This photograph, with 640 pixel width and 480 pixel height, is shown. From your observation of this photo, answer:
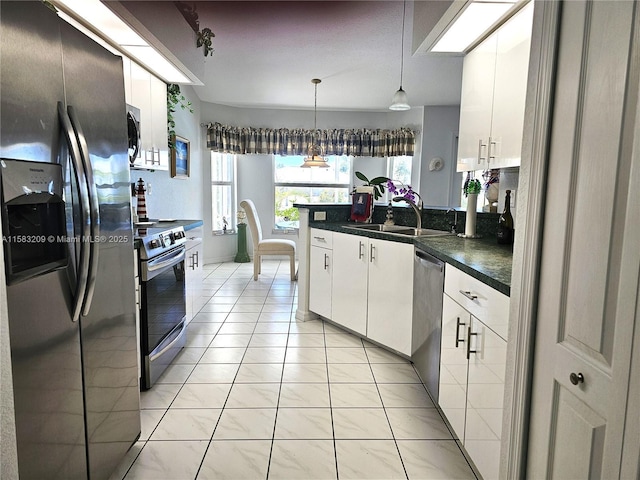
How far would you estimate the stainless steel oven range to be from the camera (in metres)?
2.19

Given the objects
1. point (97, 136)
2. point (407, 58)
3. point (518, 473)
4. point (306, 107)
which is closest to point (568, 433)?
point (518, 473)

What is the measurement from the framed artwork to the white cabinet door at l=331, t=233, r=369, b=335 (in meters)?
2.52

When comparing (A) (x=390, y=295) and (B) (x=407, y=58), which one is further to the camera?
(B) (x=407, y=58)

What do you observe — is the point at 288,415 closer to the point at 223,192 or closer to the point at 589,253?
the point at 589,253

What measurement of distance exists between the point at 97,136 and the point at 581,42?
1.45 m

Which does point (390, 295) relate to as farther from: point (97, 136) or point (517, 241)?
point (97, 136)

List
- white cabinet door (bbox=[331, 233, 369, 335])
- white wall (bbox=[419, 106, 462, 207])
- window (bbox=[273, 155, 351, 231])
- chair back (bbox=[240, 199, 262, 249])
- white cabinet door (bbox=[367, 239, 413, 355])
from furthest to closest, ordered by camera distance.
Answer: window (bbox=[273, 155, 351, 231]) < white wall (bbox=[419, 106, 462, 207]) < chair back (bbox=[240, 199, 262, 249]) < white cabinet door (bbox=[331, 233, 369, 335]) < white cabinet door (bbox=[367, 239, 413, 355])

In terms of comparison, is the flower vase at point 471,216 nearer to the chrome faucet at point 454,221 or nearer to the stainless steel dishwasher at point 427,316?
the chrome faucet at point 454,221

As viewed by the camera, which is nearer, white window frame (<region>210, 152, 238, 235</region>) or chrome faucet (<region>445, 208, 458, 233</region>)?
chrome faucet (<region>445, 208, 458, 233</region>)

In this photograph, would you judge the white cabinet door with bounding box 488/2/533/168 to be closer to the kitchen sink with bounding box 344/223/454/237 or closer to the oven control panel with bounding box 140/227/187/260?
the kitchen sink with bounding box 344/223/454/237

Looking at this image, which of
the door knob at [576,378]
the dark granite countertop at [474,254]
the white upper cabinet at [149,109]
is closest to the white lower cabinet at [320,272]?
Result: the dark granite countertop at [474,254]

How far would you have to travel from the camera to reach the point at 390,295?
271 cm

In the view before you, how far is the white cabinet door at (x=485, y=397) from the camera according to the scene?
4.54 ft

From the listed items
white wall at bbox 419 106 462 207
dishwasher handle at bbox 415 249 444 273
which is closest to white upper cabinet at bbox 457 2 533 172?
dishwasher handle at bbox 415 249 444 273
